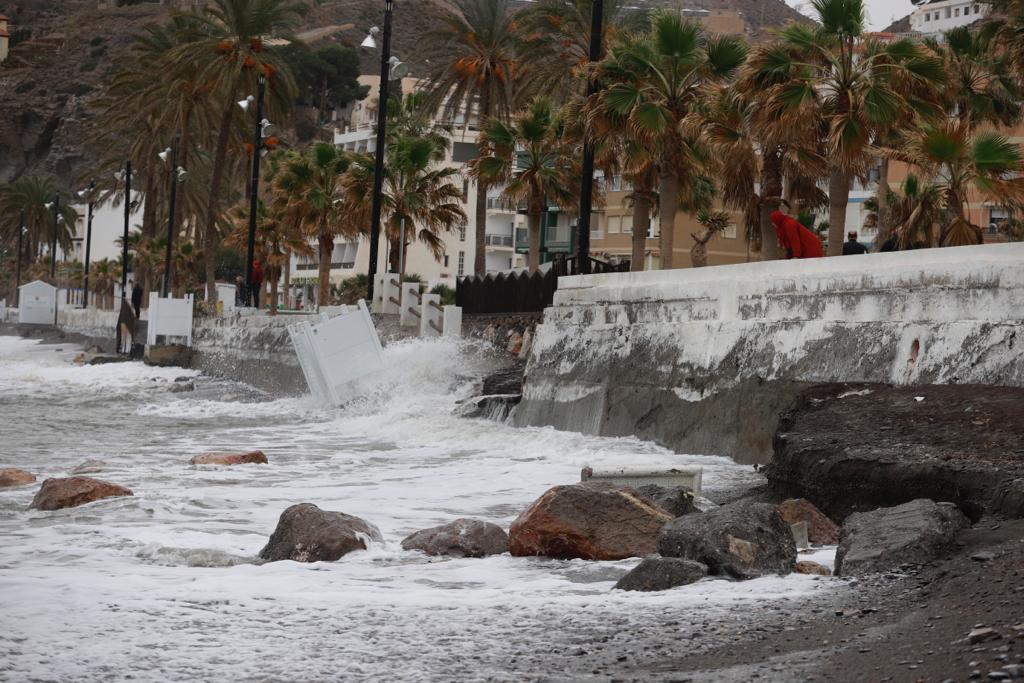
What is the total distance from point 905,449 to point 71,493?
7.49 meters

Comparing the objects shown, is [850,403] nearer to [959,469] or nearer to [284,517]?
[959,469]

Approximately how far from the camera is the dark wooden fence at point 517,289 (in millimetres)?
26828

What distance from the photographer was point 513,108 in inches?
1746

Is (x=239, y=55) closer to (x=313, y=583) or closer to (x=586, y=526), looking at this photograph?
(x=586, y=526)

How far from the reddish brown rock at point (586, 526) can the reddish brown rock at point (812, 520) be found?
3.47 ft

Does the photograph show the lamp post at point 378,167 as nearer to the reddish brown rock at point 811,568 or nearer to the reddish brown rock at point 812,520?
the reddish brown rock at point 812,520

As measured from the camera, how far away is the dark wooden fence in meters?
26.8

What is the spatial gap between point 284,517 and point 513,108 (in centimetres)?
3552

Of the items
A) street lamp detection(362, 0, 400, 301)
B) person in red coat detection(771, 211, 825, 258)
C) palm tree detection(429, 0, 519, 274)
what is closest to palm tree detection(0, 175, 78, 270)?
palm tree detection(429, 0, 519, 274)

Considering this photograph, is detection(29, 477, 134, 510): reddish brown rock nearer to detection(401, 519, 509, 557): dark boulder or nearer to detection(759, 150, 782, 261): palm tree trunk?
detection(401, 519, 509, 557): dark boulder

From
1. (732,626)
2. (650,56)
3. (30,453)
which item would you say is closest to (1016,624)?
(732,626)

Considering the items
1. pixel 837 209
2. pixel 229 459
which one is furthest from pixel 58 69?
pixel 229 459

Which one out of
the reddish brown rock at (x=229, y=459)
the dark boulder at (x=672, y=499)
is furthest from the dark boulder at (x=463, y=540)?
the reddish brown rock at (x=229, y=459)

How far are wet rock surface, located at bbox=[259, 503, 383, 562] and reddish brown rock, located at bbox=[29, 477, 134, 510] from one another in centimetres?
322
